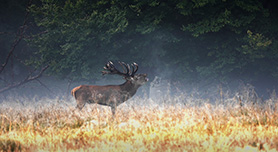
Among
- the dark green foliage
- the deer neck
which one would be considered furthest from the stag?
the dark green foliage

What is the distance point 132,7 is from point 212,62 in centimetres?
581

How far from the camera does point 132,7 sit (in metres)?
16.8

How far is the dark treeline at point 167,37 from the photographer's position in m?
16.4

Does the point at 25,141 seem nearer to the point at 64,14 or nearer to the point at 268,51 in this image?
the point at 64,14

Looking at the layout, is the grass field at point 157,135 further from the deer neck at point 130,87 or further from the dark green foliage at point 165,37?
the dark green foliage at point 165,37

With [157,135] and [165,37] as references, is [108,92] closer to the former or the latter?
[157,135]

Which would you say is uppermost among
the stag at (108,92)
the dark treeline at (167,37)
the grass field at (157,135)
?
the dark treeline at (167,37)

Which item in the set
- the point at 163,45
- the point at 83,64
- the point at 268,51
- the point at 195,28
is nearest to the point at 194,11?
the point at 195,28

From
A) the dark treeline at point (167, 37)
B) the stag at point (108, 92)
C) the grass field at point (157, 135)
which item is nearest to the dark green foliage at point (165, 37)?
the dark treeline at point (167, 37)

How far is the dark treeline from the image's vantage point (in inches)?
645

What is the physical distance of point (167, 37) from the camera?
17516 millimetres

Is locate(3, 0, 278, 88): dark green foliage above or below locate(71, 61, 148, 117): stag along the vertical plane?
above

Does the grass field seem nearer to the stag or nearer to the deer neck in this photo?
the stag

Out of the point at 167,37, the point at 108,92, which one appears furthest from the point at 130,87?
the point at 167,37
